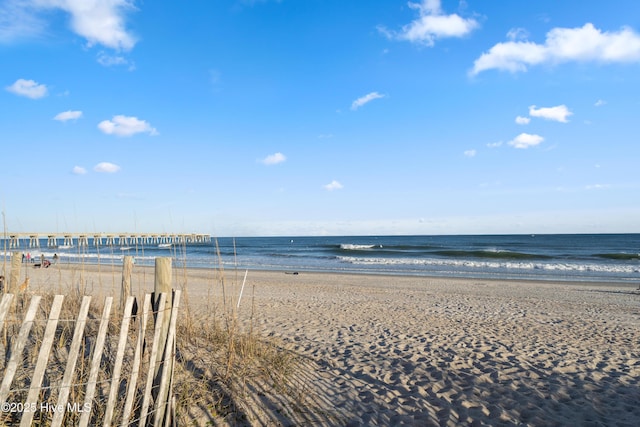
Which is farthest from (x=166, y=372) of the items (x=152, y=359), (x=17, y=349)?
(x=17, y=349)

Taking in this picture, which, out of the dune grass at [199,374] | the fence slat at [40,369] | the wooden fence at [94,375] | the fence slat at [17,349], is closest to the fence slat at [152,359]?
the wooden fence at [94,375]

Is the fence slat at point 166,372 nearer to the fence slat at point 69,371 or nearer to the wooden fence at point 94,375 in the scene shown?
the wooden fence at point 94,375

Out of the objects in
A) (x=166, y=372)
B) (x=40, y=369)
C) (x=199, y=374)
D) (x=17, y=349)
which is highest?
(x=17, y=349)

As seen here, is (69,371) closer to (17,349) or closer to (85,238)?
(17,349)

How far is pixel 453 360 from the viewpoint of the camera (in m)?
6.08

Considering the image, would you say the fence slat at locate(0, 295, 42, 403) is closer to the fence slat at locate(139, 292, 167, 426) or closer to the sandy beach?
the fence slat at locate(139, 292, 167, 426)

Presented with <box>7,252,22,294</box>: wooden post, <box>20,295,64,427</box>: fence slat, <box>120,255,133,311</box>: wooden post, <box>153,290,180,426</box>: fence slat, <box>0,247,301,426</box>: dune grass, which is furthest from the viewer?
<box>7,252,22,294</box>: wooden post

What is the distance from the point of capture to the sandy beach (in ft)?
14.0

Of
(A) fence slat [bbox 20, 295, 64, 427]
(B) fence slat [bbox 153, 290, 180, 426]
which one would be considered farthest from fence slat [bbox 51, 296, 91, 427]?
(B) fence slat [bbox 153, 290, 180, 426]

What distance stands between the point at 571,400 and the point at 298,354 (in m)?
3.51

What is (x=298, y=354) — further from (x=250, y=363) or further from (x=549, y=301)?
(x=549, y=301)

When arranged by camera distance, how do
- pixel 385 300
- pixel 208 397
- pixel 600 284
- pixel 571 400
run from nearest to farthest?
1. pixel 208 397
2. pixel 571 400
3. pixel 385 300
4. pixel 600 284

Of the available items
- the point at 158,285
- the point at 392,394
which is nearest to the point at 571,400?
the point at 392,394

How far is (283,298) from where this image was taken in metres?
12.9
